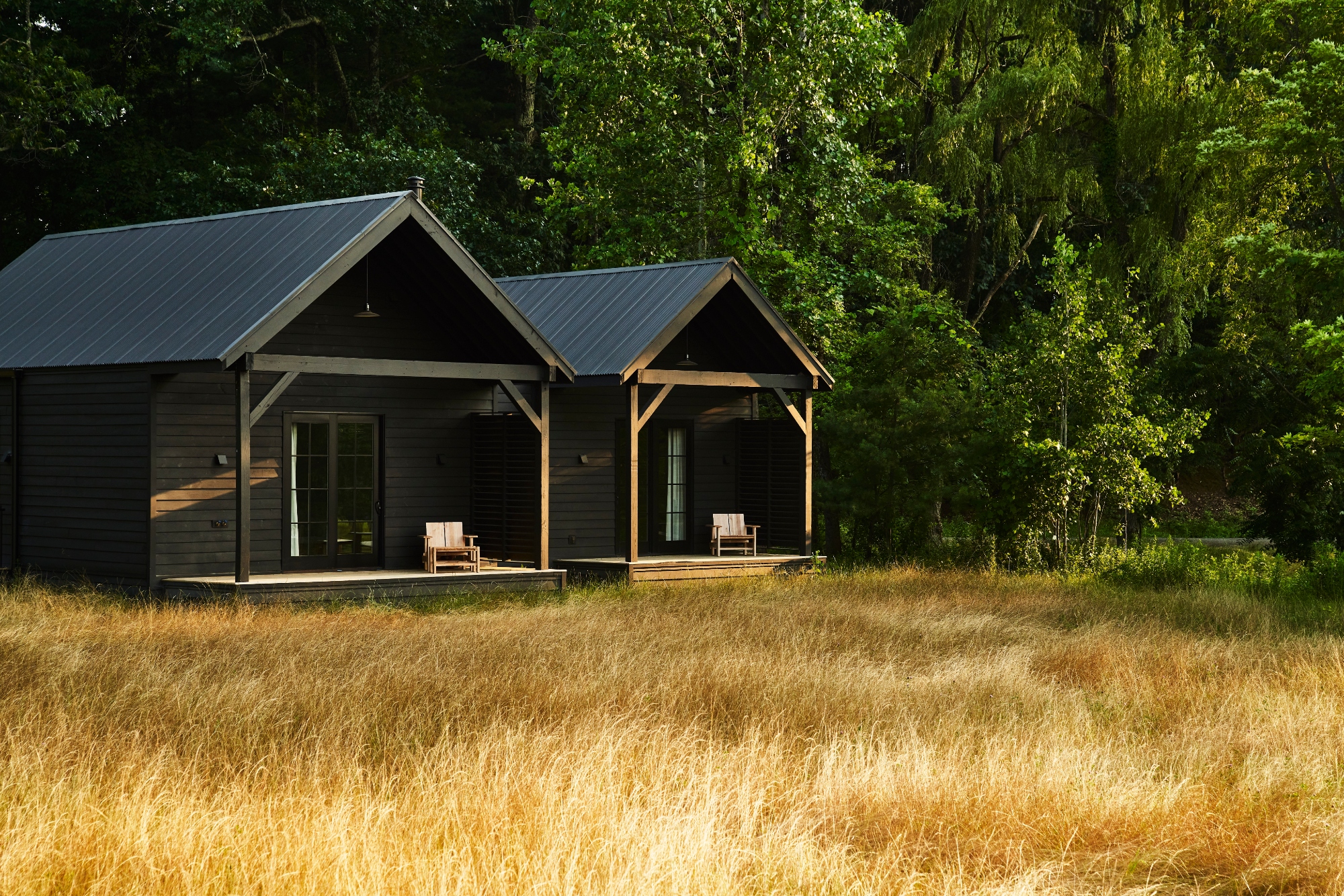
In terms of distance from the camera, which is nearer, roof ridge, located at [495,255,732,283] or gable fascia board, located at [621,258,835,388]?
gable fascia board, located at [621,258,835,388]

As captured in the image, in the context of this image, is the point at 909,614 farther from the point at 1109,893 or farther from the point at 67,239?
the point at 67,239

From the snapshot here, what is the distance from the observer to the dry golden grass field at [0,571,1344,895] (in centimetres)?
612

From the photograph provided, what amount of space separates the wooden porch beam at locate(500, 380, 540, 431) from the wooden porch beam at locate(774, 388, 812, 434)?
13.6 feet

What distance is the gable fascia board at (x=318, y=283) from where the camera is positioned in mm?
14828

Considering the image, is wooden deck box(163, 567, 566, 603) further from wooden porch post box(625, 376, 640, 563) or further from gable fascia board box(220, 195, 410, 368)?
gable fascia board box(220, 195, 410, 368)

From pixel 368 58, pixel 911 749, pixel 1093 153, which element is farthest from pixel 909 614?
pixel 368 58

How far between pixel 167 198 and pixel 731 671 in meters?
21.2

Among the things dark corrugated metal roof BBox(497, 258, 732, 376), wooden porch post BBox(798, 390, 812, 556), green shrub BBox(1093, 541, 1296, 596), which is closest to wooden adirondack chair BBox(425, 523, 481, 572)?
dark corrugated metal roof BBox(497, 258, 732, 376)

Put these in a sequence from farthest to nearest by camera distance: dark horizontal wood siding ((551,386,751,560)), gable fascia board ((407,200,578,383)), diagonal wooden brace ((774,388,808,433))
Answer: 1. diagonal wooden brace ((774,388,808,433))
2. dark horizontal wood siding ((551,386,751,560))
3. gable fascia board ((407,200,578,383))

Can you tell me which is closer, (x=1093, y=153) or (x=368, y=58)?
(x=1093, y=153)

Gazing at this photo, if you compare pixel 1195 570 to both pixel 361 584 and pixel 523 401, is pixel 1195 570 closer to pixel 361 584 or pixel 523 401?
pixel 523 401

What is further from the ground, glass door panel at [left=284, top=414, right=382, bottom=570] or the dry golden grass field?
glass door panel at [left=284, top=414, right=382, bottom=570]

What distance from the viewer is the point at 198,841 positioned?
6203 millimetres

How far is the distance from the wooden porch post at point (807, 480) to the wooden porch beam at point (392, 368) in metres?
4.86
